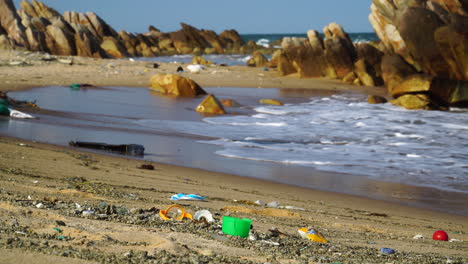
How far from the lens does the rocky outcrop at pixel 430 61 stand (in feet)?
63.6

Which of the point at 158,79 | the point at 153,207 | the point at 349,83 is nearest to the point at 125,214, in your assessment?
the point at 153,207

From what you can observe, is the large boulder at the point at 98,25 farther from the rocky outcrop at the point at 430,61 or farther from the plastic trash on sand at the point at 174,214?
the plastic trash on sand at the point at 174,214

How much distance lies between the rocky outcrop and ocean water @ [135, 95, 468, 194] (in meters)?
1.50

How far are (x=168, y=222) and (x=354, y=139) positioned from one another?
8581mm

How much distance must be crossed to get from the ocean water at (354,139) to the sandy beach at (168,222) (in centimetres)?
194

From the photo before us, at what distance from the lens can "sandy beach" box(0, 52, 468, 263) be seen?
3.62 metres

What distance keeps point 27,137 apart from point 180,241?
7.00m

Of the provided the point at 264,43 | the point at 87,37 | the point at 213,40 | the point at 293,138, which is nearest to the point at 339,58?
the point at 87,37

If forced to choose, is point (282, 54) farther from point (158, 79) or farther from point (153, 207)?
point (153, 207)

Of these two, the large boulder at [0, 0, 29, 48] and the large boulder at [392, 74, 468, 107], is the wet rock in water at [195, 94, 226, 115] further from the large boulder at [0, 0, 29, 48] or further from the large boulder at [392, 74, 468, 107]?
the large boulder at [0, 0, 29, 48]

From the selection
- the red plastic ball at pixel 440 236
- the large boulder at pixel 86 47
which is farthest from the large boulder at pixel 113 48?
the red plastic ball at pixel 440 236

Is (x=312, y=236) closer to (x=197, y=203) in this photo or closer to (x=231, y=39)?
(x=197, y=203)

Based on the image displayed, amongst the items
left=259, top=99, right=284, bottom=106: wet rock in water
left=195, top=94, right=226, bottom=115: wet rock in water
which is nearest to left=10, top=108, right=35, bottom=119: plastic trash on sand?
left=195, top=94, right=226, bottom=115: wet rock in water

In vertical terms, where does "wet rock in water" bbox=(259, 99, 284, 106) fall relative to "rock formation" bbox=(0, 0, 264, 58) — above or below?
below
